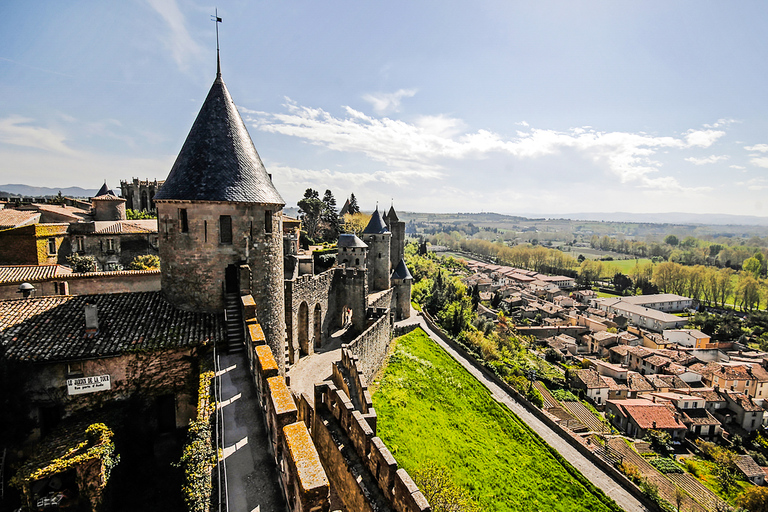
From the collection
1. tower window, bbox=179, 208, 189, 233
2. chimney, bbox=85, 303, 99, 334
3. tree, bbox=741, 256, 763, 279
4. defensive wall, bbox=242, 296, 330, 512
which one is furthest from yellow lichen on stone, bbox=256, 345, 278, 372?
tree, bbox=741, 256, 763, 279

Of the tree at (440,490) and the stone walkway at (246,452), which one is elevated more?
the stone walkway at (246,452)

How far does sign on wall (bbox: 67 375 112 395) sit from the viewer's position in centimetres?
986

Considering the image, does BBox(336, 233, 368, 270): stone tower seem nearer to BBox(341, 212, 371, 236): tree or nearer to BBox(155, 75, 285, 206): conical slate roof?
BBox(155, 75, 285, 206): conical slate roof

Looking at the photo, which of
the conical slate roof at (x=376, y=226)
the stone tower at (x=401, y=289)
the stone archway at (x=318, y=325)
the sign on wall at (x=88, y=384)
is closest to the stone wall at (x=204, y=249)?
the sign on wall at (x=88, y=384)

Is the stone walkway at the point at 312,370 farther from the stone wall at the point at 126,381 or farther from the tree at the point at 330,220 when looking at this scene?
the tree at the point at 330,220

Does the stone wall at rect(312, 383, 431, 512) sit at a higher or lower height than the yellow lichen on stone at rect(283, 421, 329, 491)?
lower

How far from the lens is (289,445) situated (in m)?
5.88

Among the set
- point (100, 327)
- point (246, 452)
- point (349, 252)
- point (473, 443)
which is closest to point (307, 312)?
point (349, 252)

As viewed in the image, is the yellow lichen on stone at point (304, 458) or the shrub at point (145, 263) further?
the shrub at point (145, 263)

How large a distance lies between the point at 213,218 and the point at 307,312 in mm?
12508

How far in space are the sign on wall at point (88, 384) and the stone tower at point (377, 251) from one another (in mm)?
29857

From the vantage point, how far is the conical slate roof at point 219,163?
39.1ft

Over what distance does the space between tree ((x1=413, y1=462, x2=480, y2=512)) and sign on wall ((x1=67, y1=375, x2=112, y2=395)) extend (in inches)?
530

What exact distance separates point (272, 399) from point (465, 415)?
79.0ft
